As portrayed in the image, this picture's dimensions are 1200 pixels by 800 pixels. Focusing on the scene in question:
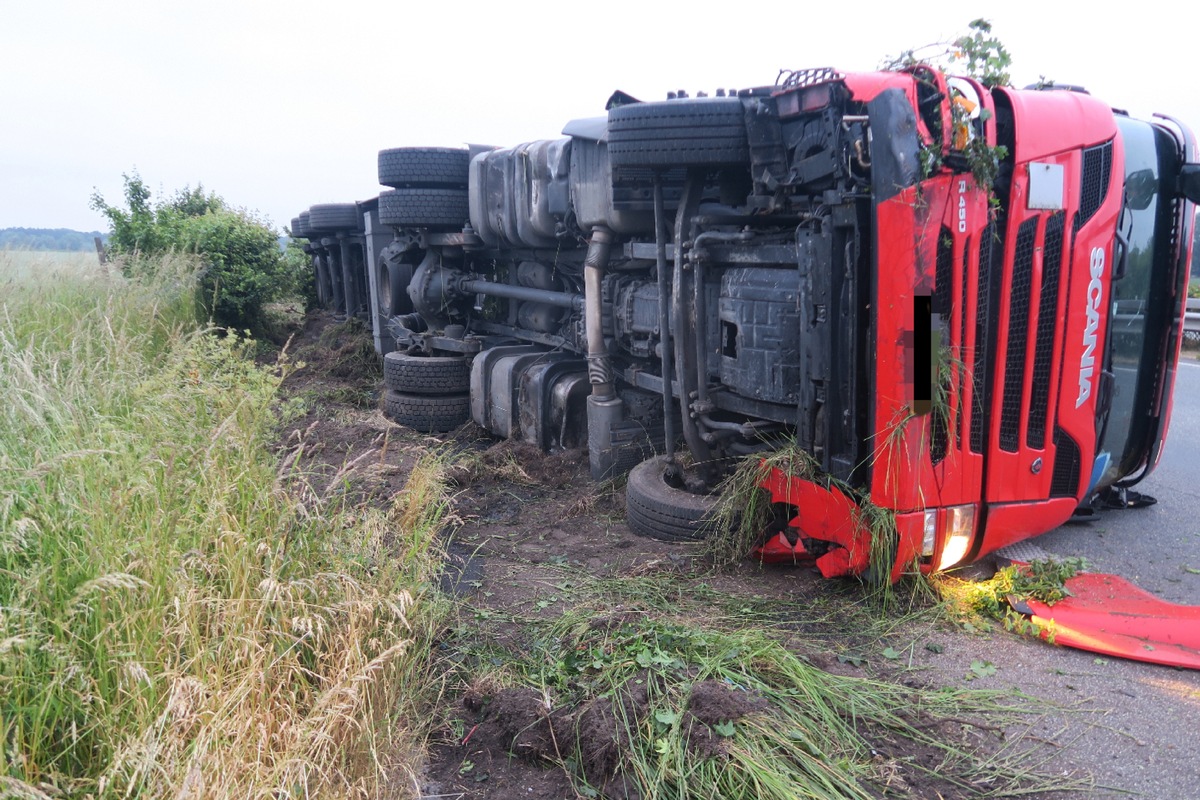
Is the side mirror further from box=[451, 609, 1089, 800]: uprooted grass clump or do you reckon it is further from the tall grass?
the tall grass

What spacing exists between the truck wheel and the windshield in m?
4.79

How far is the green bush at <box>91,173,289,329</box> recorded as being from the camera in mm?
10984

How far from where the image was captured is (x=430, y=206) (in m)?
7.43

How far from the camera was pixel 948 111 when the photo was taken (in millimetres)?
3164

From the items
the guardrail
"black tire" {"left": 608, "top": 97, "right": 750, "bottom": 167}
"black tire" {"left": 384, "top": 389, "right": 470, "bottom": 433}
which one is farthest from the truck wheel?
the guardrail

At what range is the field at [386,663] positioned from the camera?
2.00 m

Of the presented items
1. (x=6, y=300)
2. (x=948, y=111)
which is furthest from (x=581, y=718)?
(x=6, y=300)

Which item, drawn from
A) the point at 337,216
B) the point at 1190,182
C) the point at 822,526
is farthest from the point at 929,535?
the point at 337,216

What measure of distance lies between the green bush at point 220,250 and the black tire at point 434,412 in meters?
4.33

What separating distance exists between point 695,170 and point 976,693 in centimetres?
252

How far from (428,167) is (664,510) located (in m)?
4.38

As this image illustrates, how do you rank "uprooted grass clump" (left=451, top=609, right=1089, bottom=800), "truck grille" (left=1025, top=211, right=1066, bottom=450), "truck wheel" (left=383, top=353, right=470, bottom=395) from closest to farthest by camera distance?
"uprooted grass clump" (left=451, top=609, right=1089, bottom=800) → "truck grille" (left=1025, top=211, right=1066, bottom=450) → "truck wheel" (left=383, top=353, right=470, bottom=395)

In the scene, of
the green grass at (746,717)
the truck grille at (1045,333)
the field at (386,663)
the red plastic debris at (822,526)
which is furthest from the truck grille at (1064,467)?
the green grass at (746,717)

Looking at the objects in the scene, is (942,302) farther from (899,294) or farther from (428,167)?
(428,167)
